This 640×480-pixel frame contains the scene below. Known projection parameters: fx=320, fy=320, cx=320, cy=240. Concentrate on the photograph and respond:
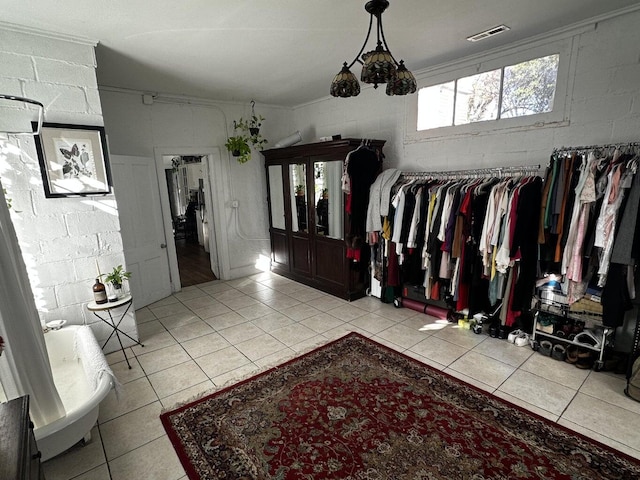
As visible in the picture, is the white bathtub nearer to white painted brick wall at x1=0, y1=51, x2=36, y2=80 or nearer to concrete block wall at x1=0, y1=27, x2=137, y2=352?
concrete block wall at x1=0, y1=27, x2=137, y2=352

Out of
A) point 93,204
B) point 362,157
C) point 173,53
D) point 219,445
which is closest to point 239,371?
point 219,445

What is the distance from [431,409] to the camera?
222cm

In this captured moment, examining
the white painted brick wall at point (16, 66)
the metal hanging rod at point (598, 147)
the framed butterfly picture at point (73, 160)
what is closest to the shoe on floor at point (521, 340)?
the metal hanging rod at point (598, 147)

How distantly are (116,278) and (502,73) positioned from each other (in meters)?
4.12

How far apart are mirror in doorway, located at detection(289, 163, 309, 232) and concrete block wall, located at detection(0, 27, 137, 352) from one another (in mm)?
2404

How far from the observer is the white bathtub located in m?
1.71

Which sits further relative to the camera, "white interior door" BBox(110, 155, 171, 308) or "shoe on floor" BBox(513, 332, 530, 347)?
"white interior door" BBox(110, 155, 171, 308)

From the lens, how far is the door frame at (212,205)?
14.6ft

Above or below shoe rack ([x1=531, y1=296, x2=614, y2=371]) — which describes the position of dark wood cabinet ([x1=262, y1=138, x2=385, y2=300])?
above

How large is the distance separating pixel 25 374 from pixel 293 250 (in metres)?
3.64

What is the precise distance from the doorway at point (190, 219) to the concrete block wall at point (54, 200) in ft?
8.03

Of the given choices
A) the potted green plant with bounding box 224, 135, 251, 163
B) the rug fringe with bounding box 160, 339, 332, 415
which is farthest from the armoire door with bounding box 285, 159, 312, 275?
the rug fringe with bounding box 160, 339, 332, 415

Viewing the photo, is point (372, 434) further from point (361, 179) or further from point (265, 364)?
point (361, 179)

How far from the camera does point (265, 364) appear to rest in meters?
2.82
